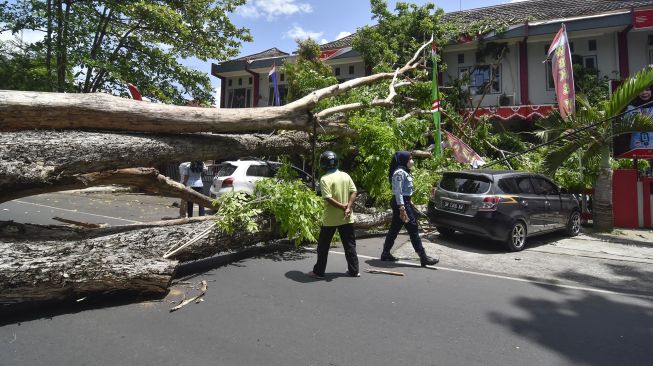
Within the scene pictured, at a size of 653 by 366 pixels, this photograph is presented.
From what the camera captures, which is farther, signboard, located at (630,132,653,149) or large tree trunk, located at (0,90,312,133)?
signboard, located at (630,132,653,149)

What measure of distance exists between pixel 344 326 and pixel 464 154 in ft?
26.8

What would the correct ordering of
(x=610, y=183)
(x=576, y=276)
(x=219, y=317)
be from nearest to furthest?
(x=219, y=317) < (x=576, y=276) < (x=610, y=183)

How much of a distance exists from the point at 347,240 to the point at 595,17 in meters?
16.0

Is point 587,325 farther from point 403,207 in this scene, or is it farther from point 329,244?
point 329,244

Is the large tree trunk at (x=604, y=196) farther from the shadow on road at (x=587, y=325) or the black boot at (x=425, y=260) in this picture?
the black boot at (x=425, y=260)

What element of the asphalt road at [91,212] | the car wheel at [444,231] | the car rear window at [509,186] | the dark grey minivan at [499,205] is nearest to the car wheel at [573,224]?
the dark grey minivan at [499,205]

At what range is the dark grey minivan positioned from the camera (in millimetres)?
7180

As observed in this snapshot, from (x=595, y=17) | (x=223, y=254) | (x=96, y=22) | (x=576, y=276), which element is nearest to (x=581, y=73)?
(x=595, y=17)

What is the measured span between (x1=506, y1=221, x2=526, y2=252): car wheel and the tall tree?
14291 millimetres

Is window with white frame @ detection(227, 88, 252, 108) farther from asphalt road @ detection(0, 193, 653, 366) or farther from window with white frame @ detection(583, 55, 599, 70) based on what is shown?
asphalt road @ detection(0, 193, 653, 366)

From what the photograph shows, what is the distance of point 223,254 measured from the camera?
661 cm

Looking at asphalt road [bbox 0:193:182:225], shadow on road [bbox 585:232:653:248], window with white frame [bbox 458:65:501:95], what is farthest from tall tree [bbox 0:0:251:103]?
shadow on road [bbox 585:232:653:248]

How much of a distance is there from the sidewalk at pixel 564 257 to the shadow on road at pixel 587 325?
81 cm

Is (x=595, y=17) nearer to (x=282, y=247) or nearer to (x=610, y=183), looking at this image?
(x=610, y=183)
